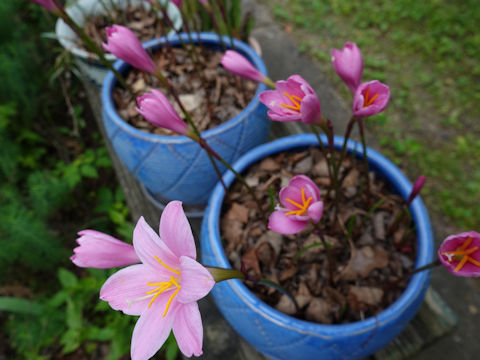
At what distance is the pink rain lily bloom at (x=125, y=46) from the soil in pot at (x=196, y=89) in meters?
0.27

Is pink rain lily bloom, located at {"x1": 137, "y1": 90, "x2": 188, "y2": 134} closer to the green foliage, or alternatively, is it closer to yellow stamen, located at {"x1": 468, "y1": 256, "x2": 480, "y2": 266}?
yellow stamen, located at {"x1": 468, "y1": 256, "x2": 480, "y2": 266}

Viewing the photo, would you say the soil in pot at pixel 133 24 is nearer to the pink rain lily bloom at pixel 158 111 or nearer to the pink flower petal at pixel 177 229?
the pink rain lily bloom at pixel 158 111

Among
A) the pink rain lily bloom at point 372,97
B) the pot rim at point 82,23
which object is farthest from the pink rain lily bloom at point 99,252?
the pot rim at point 82,23

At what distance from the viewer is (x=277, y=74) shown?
5.63 ft

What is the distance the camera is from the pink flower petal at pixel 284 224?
441mm

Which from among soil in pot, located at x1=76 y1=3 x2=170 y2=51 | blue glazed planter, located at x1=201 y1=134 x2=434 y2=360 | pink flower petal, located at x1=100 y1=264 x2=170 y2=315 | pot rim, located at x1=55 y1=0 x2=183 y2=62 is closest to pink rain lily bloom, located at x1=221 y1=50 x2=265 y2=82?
blue glazed planter, located at x1=201 y1=134 x2=434 y2=360

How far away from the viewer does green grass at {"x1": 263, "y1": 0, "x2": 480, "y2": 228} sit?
1465 millimetres

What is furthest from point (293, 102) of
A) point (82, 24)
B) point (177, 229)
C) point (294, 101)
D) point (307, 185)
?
point (82, 24)

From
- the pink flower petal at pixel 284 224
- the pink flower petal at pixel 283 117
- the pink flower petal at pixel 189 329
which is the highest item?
the pink flower petal at pixel 283 117

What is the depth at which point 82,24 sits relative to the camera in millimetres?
1210

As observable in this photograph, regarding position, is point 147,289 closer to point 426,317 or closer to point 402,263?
point 402,263

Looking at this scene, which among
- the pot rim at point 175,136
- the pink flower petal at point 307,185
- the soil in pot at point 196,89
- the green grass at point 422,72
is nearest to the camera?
the pink flower petal at point 307,185

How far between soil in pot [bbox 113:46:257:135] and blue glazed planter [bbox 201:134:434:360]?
0.94ft

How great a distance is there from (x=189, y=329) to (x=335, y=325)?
10.4 inches
